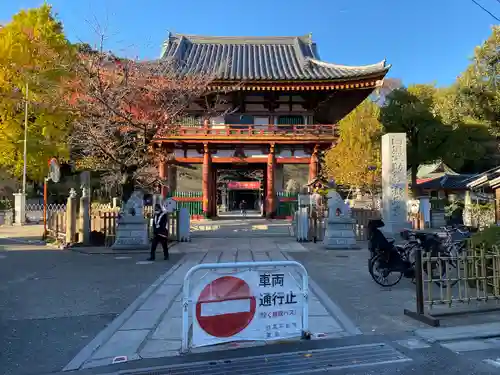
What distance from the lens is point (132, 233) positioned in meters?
12.8

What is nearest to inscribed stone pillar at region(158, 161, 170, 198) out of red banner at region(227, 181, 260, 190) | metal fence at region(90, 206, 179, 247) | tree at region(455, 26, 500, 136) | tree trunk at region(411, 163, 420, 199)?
metal fence at region(90, 206, 179, 247)

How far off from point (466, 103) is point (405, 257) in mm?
11940

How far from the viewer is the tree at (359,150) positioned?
33281mm

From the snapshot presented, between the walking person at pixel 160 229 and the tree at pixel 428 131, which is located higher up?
the tree at pixel 428 131

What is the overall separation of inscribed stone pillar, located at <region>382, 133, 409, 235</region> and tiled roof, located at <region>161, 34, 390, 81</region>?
344 inches

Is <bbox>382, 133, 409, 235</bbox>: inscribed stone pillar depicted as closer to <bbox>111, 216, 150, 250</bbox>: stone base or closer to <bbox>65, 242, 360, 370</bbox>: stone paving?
<bbox>65, 242, 360, 370</bbox>: stone paving

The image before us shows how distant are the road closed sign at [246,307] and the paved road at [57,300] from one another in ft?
4.91

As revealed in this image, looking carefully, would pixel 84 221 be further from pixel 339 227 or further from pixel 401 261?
pixel 401 261

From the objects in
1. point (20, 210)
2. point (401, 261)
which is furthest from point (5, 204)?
point (401, 261)

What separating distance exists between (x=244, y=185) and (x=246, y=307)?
40356mm

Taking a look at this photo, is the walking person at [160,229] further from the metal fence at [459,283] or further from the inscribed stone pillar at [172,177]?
the inscribed stone pillar at [172,177]

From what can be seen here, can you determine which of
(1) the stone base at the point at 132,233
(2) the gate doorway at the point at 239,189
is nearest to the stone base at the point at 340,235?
(1) the stone base at the point at 132,233

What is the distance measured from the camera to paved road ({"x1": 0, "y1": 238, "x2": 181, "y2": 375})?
14.3ft

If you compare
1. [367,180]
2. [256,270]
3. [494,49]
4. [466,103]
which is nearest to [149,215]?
[256,270]
